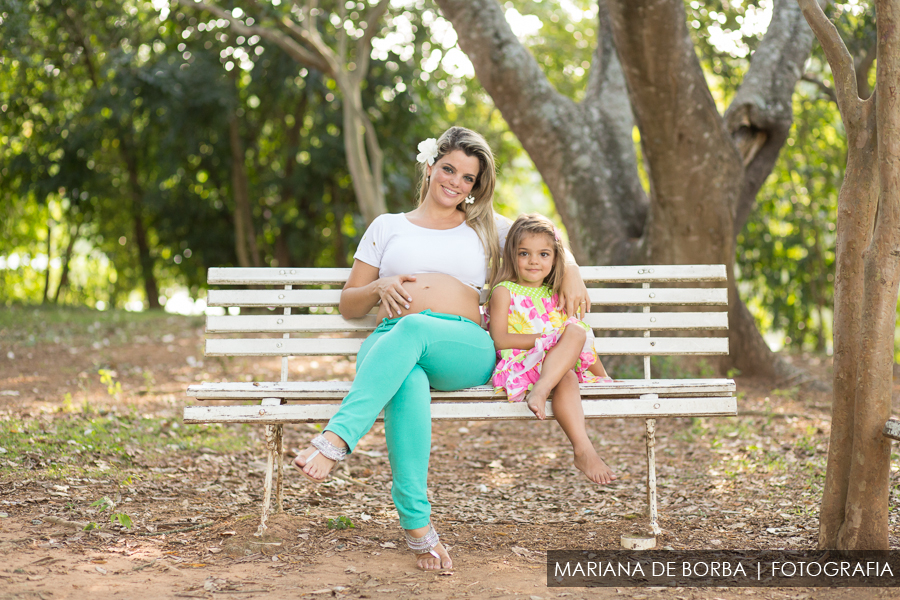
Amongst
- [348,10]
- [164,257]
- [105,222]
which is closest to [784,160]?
[348,10]

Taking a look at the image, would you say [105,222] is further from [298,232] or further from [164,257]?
[298,232]

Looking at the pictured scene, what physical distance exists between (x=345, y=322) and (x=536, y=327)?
3.05 feet

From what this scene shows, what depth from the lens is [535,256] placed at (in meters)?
3.56

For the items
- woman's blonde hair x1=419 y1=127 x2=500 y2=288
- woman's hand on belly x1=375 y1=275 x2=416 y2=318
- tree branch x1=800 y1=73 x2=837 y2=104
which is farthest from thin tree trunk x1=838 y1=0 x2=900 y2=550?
tree branch x1=800 y1=73 x2=837 y2=104

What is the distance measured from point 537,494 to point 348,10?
9.37m

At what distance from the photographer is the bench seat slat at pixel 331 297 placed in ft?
12.6

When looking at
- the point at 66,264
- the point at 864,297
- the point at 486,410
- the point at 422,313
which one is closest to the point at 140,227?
the point at 66,264

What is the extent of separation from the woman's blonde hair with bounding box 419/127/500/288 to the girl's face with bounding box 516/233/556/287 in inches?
7.4

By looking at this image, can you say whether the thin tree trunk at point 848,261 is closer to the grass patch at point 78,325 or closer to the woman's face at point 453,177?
the woman's face at point 453,177

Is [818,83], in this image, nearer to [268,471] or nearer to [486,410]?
[486,410]

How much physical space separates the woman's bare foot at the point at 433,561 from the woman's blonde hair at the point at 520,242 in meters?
1.27

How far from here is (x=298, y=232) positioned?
48.2ft

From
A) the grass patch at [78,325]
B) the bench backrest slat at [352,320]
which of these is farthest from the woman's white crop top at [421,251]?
the grass patch at [78,325]

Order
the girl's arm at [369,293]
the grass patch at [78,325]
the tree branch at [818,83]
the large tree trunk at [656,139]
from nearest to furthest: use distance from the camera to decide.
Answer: the girl's arm at [369,293] < the large tree trunk at [656,139] < the tree branch at [818,83] < the grass patch at [78,325]
